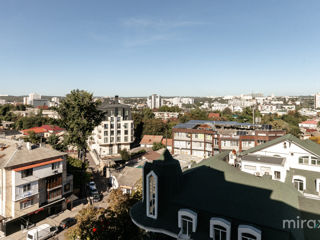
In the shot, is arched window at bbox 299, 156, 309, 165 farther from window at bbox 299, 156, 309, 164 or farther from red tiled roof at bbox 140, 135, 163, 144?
red tiled roof at bbox 140, 135, 163, 144

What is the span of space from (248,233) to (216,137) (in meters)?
44.6

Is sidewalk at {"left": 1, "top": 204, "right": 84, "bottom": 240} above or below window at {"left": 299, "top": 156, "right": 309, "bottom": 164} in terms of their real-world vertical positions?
below

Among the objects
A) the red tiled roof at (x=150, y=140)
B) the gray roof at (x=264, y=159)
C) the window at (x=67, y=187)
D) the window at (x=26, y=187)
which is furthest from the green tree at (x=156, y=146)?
the gray roof at (x=264, y=159)

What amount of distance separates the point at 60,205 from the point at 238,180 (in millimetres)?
25864

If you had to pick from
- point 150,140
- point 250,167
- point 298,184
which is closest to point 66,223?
point 250,167

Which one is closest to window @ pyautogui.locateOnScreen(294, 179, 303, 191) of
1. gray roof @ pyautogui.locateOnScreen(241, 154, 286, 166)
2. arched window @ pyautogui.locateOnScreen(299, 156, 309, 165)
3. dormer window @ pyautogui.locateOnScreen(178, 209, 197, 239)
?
arched window @ pyautogui.locateOnScreen(299, 156, 309, 165)

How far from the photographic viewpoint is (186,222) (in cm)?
1177

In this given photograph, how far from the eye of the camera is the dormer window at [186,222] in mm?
11380

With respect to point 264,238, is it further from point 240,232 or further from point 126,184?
point 126,184

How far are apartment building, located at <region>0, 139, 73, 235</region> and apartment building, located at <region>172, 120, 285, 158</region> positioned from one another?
113ft

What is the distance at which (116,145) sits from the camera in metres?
68.5

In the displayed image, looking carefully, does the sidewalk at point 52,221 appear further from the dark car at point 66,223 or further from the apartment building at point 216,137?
the apartment building at point 216,137

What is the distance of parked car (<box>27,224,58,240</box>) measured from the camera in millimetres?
21531

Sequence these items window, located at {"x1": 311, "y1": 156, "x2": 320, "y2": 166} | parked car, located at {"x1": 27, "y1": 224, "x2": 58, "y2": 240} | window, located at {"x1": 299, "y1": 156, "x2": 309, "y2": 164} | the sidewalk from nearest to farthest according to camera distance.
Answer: window, located at {"x1": 311, "y1": 156, "x2": 320, "y2": 166}, window, located at {"x1": 299, "y1": 156, "x2": 309, "y2": 164}, parked car, located at {"x1": 27, "y1": 224, "x2": 58, "y2": 240}, the sidewalk
